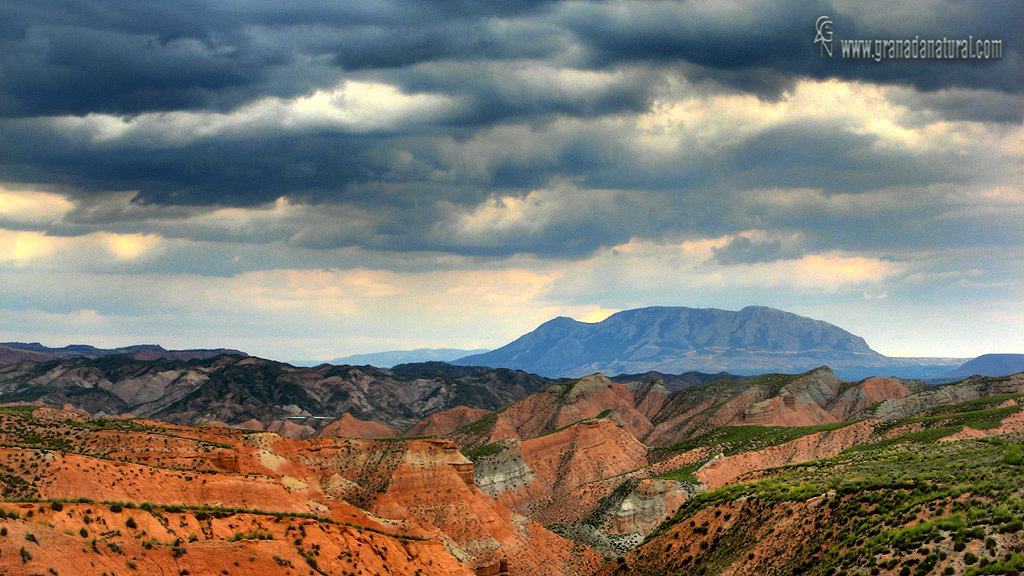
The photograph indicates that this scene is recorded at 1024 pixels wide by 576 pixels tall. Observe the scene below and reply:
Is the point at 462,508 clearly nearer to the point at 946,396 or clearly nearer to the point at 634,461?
the point at 634,461

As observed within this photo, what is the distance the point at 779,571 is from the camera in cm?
4503

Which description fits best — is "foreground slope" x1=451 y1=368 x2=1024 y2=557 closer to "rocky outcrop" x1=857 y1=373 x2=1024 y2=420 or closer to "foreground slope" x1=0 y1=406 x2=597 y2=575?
"rocky outcrop" x1=857 y1=373 x2=1024 y2=420

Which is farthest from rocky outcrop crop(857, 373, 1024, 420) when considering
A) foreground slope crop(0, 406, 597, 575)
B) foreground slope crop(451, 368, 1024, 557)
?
foreground slope crop(0, 406, 597, 575)

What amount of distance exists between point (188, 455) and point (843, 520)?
61.0 metres

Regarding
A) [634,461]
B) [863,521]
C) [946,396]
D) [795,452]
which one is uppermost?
[863,521]

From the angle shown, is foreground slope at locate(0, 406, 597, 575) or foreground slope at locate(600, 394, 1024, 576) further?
foreground slope at locate(0, 406, 597, 575)

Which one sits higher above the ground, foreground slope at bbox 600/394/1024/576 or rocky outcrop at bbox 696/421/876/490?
foreground slope at bbox 600/394/1024/576

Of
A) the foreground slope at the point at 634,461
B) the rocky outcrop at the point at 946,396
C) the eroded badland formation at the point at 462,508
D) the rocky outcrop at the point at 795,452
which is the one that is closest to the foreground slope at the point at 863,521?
the eroded badland formation at the point at 462,508

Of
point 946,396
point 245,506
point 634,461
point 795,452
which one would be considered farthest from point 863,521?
point 946,396

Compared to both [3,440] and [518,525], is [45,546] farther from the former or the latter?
[518,525]

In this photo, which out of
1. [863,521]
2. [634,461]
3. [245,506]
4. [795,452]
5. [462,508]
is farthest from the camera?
[634,461]

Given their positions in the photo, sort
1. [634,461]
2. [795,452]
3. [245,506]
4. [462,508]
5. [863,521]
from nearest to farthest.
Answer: [863,521] < [245,506] < [462,508] < [795,452] < [634,461]

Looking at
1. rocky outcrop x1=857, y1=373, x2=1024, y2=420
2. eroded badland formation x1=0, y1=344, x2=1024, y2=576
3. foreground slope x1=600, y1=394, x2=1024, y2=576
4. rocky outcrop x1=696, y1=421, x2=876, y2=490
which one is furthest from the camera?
rocky outcrop x1=857, y1=373, x2=1024, y2=420

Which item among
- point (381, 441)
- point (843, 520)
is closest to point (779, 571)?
point (843, 520)
